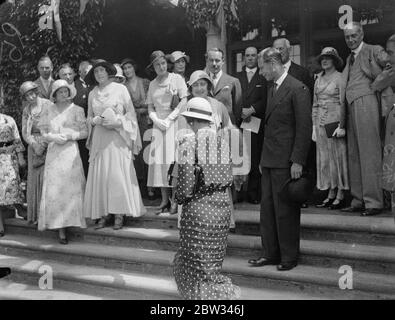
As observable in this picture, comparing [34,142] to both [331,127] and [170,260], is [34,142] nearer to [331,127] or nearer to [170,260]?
[170,260]

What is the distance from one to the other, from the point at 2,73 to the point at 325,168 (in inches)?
191

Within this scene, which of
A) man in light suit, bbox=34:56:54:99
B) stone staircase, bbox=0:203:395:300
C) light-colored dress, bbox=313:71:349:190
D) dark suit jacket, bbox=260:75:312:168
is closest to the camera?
stone staircase, bbox=0:203:395:300

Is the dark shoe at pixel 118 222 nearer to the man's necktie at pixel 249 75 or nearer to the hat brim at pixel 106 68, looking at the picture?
the hat brim at pixel 106 68

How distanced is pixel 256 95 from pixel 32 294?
9.72 ft

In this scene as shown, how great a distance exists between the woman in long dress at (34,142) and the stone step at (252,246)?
1.25 feet

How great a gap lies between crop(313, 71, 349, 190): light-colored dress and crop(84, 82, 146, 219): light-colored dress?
191 cm

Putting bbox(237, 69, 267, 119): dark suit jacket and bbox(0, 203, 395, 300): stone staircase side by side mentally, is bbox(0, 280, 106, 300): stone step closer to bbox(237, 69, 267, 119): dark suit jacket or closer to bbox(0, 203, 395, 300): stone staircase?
bbox(0, 203, 395, 300): stone staircase

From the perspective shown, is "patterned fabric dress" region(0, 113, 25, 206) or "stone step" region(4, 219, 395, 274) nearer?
"stone step" region(4, 219, 395, 274)

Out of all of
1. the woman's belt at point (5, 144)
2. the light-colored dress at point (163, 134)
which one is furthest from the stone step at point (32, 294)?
the woman's belt at point (5, 144)

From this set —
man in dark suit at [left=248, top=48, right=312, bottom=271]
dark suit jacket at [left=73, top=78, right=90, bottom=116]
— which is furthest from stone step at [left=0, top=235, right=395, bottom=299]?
dark suit jacket at [left=73, top=78, right=90, bottom=116]

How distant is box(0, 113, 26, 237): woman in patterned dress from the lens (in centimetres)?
639

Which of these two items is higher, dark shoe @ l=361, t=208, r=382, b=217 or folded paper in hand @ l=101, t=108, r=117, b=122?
folded paper in hand @ l=101, t=108, r=117, b=122

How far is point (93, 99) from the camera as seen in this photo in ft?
18.9
